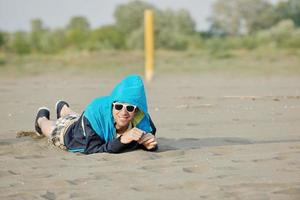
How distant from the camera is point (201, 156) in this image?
22.1 feet

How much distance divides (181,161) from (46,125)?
6.39ft

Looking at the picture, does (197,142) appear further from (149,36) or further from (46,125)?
(149,36)

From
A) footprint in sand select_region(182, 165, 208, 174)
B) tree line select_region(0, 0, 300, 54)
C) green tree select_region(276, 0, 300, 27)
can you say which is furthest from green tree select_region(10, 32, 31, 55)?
footprint in sand select_region(182, 165, 208, 174)

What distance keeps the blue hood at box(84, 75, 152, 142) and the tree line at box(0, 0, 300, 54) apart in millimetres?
25496

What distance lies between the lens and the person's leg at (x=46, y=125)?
7622mm

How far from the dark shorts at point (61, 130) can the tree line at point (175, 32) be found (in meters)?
24.8

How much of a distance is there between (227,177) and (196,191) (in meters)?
0.51

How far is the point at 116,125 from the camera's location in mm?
7004

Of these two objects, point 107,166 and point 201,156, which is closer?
point 107,166

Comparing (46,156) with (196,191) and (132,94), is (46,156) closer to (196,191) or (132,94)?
(132,94)

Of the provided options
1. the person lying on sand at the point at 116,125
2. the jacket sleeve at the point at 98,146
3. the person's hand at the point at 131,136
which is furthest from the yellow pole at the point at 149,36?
the person's hand at the point at 131,136

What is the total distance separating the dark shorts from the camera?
7301mm

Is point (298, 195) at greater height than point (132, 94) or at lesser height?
lesser

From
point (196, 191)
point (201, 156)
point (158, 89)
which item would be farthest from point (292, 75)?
point (196, 191)
